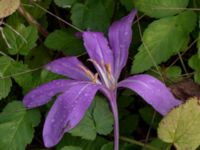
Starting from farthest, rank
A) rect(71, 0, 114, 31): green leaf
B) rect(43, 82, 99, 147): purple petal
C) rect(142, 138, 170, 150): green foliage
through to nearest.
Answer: rect(71, 0, 114, 31): green leaf → rect(142, 138, 170, 150): green foliage → rect(43, 82, 99, 147): purple petal

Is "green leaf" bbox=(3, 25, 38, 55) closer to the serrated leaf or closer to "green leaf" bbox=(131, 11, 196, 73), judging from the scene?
the serrated leaf

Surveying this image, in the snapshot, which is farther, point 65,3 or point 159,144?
point 65,3

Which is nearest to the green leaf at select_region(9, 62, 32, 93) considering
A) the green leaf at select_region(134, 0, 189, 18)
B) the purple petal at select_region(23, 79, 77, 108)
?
the purple petal at select_region(23, 79, 77, 108)

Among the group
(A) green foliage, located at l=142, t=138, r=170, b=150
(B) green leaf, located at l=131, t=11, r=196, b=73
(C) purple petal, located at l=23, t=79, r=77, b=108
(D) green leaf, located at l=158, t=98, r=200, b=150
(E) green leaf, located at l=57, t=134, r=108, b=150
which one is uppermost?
(C) purple petal, located at l=23, t=79, r=77, b=108

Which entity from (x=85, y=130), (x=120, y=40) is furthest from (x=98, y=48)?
(x=85, y=130)

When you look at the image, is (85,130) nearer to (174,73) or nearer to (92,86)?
(92,86)

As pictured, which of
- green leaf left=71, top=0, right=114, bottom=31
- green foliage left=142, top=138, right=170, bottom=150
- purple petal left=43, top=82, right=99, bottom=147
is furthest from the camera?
green leaf left=71, top=0, right=114, bottom=31

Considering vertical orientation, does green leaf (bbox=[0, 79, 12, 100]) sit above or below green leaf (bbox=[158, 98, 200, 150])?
above
